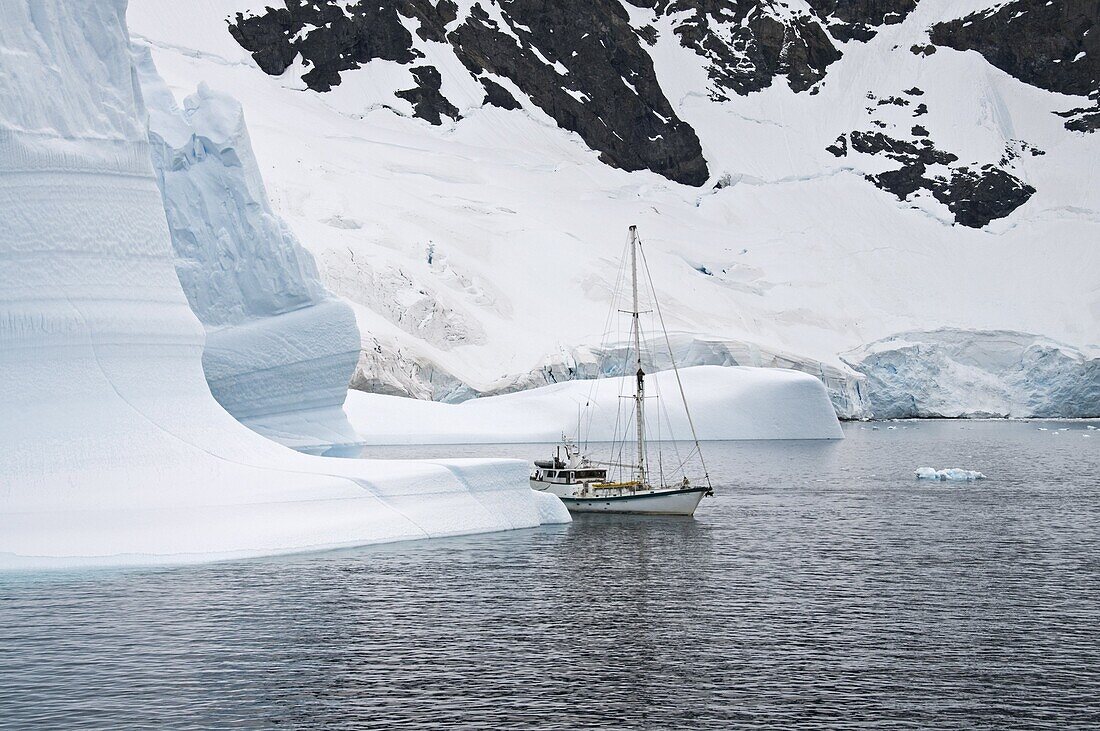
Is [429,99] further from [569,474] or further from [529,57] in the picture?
[569,474]

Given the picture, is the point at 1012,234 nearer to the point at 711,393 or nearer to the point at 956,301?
the point at 956,301

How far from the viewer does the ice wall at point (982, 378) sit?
3046 inches

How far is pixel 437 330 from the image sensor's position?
68.9 metres

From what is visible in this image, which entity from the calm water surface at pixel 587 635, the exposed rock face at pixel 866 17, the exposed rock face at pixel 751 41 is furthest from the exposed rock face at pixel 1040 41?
the calm water surface at pixel 587 635

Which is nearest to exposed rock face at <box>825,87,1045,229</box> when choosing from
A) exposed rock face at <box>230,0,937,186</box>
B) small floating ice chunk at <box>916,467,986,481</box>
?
exposed rock face at <box>230,0,937,186</box>

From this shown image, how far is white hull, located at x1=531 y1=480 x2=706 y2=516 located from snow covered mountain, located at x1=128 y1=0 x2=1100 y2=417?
2947 centimetres

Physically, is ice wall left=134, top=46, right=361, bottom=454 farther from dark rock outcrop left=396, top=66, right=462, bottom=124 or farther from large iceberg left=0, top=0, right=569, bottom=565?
dark rock outcrop left=396, top=66, right=462, bottom=124

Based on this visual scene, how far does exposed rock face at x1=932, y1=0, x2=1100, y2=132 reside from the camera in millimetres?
140875

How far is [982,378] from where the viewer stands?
8144 cm

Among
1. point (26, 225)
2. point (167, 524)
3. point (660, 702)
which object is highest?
point (26, 225)

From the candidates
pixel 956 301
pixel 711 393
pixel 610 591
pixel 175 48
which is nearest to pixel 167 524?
pixel 610 591

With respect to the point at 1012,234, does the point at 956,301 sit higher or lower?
lower

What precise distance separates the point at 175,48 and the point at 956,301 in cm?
6966

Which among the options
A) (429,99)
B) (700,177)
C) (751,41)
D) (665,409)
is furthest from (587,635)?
(751,41)
